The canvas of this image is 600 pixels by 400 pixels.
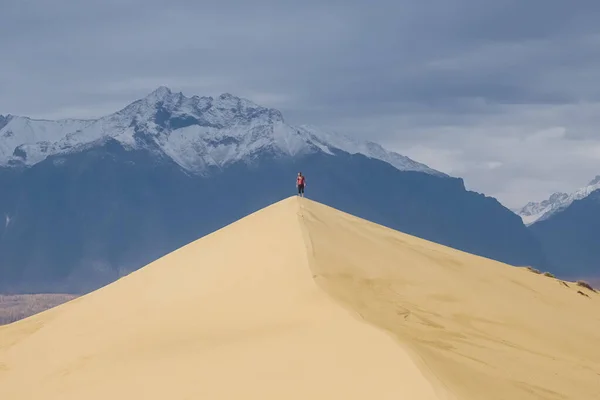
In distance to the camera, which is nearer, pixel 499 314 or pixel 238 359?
pixel 238 359

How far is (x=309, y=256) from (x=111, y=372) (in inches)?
240

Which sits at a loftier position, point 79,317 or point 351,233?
point 351,233

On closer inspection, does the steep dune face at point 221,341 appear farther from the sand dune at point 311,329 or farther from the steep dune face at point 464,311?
the steep dune face at point 464,311

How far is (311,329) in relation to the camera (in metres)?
13.5

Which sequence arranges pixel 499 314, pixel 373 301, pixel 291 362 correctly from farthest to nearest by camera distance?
pixel 499 314
pixel 373 301
pixel 291 362

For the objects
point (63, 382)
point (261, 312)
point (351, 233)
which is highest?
point (351, 233)

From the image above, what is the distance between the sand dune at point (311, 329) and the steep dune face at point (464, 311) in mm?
57

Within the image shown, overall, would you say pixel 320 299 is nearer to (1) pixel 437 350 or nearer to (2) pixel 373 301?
(2) pixel 373 301

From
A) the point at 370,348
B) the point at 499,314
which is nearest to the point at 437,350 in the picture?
the point at 370,348

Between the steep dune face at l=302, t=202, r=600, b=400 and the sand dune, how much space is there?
57mm

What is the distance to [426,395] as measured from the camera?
10.2 m

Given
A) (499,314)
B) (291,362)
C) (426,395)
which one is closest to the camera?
(426,395)

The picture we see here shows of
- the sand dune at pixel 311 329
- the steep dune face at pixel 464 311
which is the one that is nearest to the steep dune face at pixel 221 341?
the sand dune at pixel 311 329

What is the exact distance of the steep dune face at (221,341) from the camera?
11398 millimetres
